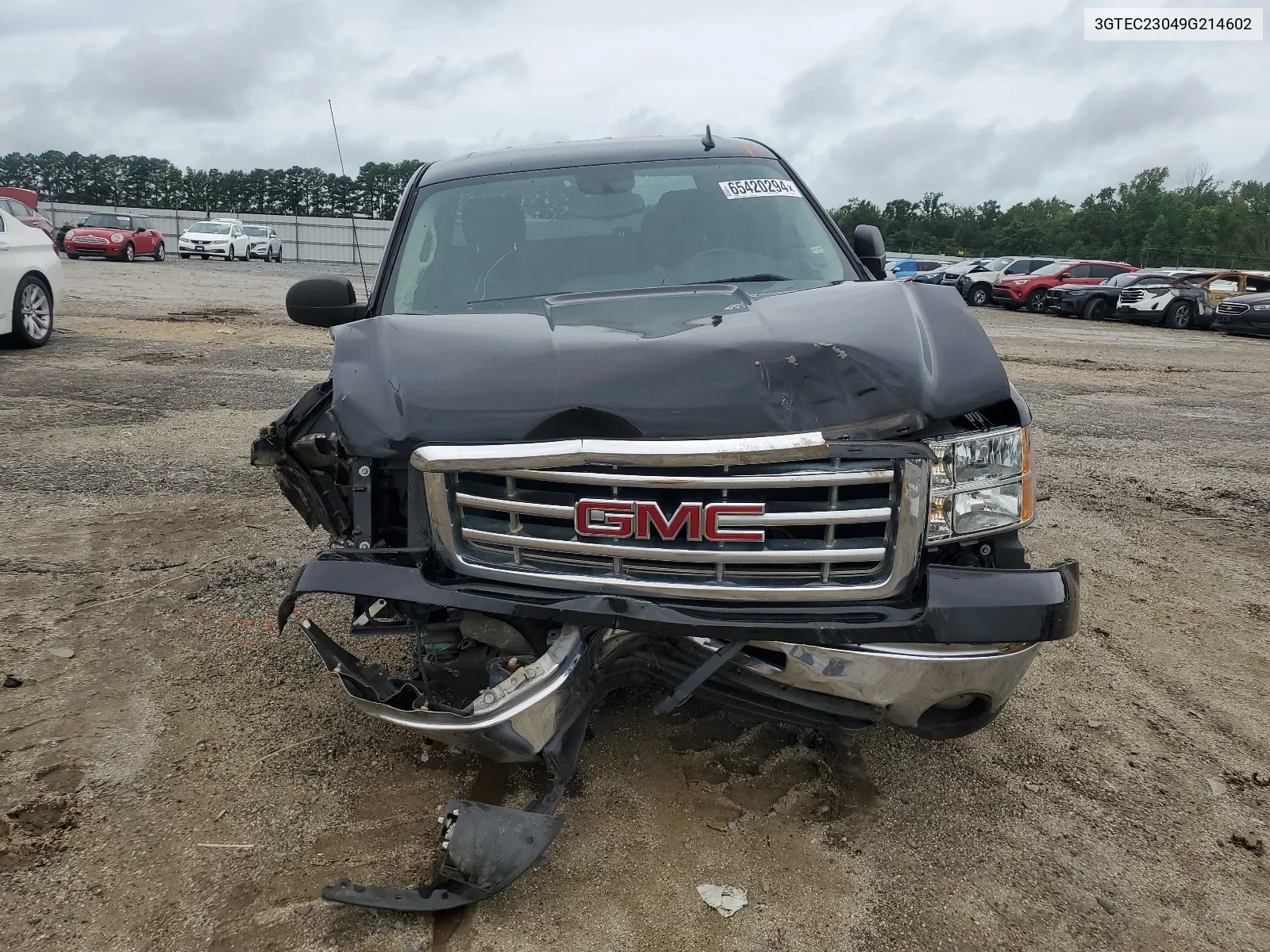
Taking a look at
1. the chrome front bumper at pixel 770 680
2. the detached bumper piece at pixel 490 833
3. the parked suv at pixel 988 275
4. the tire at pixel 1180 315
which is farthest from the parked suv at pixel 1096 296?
the detached bumper piece at pixel 490 833

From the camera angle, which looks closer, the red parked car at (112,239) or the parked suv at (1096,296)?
the parked suv at (1096,296)

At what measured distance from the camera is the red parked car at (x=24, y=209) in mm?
16453

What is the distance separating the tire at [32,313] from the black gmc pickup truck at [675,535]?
385 inches

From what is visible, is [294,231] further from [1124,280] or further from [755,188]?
[755,188]

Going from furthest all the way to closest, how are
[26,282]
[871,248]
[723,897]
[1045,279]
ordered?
1. [1045,279]
2. [26,282]
3. [871,248]
4. [723,897]

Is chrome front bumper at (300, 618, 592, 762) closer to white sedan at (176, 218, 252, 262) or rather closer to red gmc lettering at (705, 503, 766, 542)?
red gmc lettering at (705, 503, 766, 542)

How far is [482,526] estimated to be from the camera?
2.39m

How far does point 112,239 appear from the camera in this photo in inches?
1103

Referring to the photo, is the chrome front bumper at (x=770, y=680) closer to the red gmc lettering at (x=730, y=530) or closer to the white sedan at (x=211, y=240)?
the red gmc lettering at (x=730, y=530)

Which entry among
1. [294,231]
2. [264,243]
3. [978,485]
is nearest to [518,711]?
[978,485]

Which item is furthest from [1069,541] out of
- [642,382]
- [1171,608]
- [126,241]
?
[126,241]

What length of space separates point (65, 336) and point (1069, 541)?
11.8m

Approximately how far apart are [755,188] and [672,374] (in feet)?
6.21

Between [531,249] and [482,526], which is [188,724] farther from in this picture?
[531,249]
